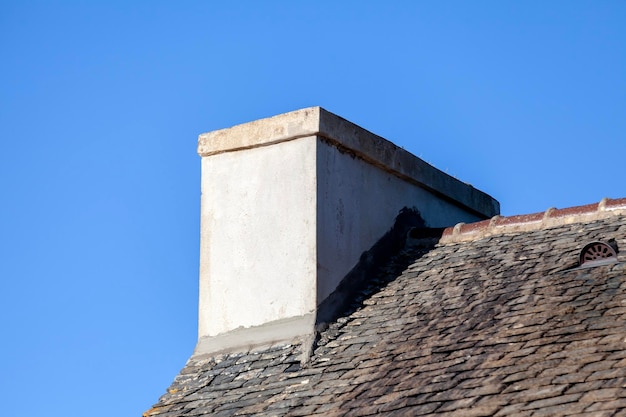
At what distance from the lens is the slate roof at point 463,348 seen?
26.6 ft

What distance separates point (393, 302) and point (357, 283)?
71 centimetres

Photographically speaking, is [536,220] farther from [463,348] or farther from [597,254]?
[463,348]

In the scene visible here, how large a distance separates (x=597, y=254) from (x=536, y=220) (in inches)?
57.1

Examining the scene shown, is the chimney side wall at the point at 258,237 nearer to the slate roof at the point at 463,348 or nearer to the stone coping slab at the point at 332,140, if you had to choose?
the stone coping slab at the point at 332,140

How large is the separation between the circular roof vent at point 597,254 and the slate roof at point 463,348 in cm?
9

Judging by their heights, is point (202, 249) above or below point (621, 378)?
above

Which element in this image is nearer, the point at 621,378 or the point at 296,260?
the point at 621,378

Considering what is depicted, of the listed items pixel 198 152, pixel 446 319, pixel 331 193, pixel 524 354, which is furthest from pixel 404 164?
pixel 524 354

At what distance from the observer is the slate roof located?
8.10 metres

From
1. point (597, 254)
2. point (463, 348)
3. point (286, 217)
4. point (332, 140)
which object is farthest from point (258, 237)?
point (597, 254)

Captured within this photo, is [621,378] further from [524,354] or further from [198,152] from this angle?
[198,152]

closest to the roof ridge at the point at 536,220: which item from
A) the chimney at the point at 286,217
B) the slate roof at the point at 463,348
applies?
the slate roof at the point at 463,348

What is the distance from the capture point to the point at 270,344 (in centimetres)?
1107

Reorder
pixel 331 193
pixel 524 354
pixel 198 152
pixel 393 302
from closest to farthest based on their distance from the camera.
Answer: pixel 524 354 < pixel 393 302 < pixel 331 193 < pixel 198 152
